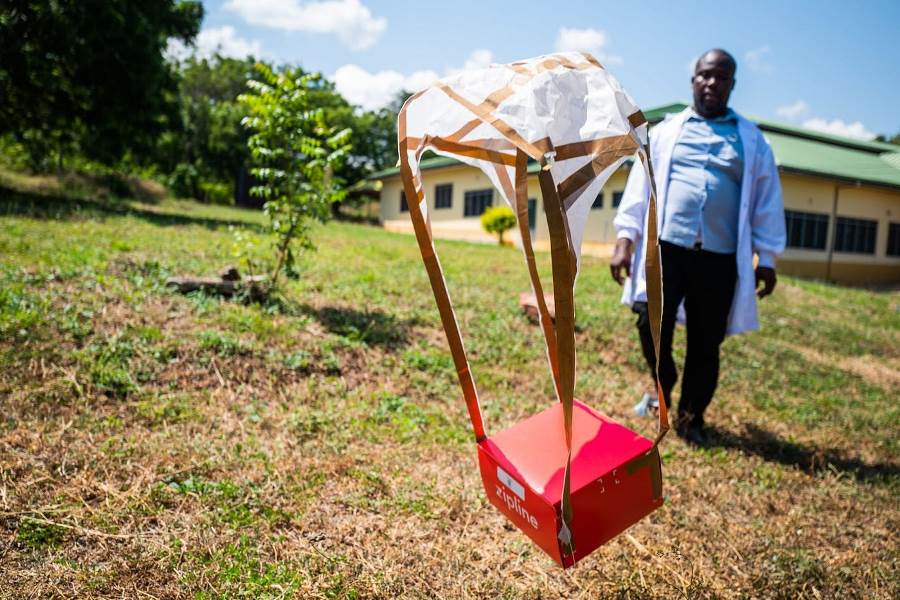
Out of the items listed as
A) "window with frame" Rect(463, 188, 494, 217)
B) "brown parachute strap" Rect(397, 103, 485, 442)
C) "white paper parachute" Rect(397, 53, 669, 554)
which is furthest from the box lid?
"window with frame" Rect(463, 188, 494, 217)

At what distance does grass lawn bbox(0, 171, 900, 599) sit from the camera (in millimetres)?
2029

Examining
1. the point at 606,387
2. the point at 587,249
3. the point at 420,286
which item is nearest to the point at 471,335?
the point at 606,387

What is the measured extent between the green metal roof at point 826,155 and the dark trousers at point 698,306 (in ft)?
35.4

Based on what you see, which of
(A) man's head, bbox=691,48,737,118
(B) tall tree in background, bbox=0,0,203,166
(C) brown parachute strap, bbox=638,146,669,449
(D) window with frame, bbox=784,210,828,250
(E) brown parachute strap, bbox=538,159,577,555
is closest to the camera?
(E) brown parachute strap, bbox=538,159,577,555

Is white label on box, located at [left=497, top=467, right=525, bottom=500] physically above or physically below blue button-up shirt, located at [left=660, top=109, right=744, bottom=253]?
below

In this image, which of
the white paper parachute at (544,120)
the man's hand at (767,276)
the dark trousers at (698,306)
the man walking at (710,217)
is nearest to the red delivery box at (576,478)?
the white paper parachute at (544,120)

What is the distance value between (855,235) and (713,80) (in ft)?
59.1

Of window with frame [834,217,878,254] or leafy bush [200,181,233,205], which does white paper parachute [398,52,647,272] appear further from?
leafy bush [200,181,233,205]

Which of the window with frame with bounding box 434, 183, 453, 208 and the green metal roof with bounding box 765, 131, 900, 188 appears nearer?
the green metal roof with bounding box 765, 131, 900, 188

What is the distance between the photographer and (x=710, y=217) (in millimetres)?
3125

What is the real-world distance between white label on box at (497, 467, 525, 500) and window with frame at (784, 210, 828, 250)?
16732 mm

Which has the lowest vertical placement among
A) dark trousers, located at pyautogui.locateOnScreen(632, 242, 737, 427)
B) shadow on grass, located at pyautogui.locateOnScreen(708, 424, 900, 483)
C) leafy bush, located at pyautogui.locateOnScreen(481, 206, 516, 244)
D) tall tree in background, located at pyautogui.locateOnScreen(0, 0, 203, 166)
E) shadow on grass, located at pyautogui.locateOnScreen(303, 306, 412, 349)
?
shadow on grass, located at pyautogui.locateOnScreen(708, 424, 900, 483)

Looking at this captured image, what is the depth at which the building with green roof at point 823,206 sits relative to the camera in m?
15.8

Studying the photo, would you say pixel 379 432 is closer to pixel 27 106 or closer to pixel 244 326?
pixel 244 326
